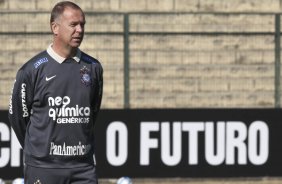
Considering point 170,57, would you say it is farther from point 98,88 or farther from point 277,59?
point 98,88

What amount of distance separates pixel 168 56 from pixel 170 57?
137mm

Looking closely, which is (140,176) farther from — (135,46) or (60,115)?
(60,115)

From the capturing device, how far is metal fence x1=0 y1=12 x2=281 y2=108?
14414 millimetres

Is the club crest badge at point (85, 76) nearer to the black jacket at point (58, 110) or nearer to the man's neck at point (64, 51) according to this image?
the black jacket at point (58, 110)

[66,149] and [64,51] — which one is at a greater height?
[64,51]

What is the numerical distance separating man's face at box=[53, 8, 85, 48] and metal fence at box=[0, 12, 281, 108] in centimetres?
761

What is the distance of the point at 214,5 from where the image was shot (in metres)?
18.3

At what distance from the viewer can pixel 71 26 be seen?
6477 millimetres

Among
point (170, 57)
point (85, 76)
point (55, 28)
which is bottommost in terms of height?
point (170, 57)

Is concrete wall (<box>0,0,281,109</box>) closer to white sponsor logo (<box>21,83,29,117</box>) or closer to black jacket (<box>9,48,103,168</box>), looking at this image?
white sponsor logo (<box>21,83,29,117</box>)

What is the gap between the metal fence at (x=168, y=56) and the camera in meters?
14.4

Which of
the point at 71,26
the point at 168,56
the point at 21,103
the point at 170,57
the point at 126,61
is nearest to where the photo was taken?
the point at 71,26

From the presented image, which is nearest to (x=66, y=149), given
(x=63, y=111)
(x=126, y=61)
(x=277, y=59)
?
(x=63, y=111)

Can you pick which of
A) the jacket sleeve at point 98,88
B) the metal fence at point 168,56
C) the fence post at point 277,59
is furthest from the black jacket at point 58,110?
the fence post at point 277,59
